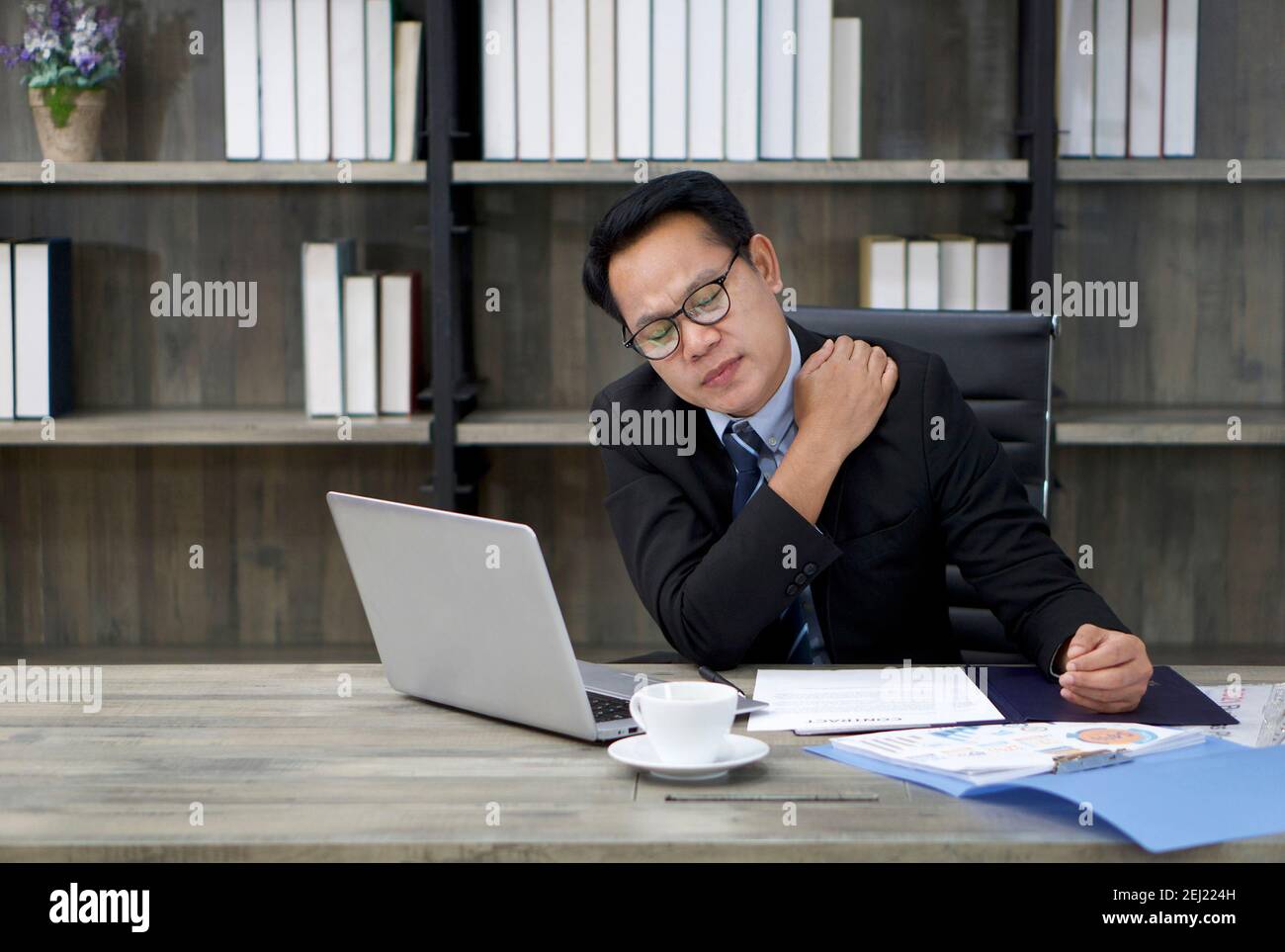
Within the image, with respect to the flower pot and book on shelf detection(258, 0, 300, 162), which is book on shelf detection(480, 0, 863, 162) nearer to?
book on shelf detection(258, 0, 300, 162)

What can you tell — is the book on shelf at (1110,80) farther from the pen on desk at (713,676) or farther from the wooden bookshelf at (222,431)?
the pen on desk at (713,676)

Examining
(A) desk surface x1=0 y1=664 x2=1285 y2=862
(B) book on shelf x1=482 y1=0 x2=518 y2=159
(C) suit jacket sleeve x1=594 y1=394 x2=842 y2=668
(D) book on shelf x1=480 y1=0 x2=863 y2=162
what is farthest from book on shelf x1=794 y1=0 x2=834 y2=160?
(A) desk surface x1=0 y1=664 x2=1285 y2=862

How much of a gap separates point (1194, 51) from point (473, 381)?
149 cm

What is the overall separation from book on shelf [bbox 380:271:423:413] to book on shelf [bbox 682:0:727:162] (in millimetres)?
595

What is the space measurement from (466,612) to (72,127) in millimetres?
1801

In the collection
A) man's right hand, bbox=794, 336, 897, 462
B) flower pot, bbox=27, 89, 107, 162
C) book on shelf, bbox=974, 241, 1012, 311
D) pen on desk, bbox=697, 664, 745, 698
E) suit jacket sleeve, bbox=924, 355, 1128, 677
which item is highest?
flower pot, bbox=27, 89, 107, 162

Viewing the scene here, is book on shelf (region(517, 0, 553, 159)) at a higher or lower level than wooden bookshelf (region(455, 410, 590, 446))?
higher

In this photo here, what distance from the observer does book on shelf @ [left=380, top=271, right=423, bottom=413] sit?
258 centimetres

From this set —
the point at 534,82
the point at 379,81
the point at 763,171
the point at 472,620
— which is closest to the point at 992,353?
the point at 763,171

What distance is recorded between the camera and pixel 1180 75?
2504mm

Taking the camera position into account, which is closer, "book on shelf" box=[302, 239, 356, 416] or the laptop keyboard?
the laptop keyboard

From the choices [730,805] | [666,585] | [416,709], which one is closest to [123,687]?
[416,709]

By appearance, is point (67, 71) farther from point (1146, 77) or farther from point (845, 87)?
point (1146, 77)
